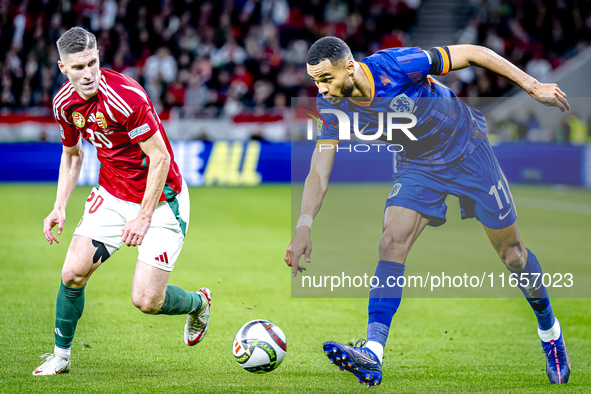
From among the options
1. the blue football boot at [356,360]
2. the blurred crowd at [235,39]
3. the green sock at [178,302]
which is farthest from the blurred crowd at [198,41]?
the blue football boot at [356,360]

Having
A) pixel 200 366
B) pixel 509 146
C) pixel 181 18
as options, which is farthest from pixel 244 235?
pixel 181 18

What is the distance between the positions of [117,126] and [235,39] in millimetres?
17761

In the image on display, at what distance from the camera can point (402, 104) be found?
4.43 m

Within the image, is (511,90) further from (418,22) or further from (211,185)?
(211,185)

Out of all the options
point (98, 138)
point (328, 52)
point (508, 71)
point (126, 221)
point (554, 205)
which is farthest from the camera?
point (554, 205)

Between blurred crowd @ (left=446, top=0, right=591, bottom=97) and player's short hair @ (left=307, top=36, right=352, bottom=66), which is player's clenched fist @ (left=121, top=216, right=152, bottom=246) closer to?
player's short hair @ (left=307, top=36, right=352, bottom=66)

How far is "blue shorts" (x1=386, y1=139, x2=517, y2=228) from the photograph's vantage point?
4461mm

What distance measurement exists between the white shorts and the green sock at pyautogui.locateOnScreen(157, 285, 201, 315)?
0.24 m

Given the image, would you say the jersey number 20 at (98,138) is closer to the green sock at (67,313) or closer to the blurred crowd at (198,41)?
the green sock at (67,313)

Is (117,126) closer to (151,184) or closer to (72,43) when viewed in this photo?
(151,184)

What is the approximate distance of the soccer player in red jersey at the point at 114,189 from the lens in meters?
4.22

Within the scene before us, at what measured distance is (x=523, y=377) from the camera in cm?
457

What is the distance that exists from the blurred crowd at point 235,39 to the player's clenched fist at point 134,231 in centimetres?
1325

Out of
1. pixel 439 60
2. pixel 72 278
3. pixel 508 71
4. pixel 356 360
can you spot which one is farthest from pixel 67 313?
pixel 508 71
